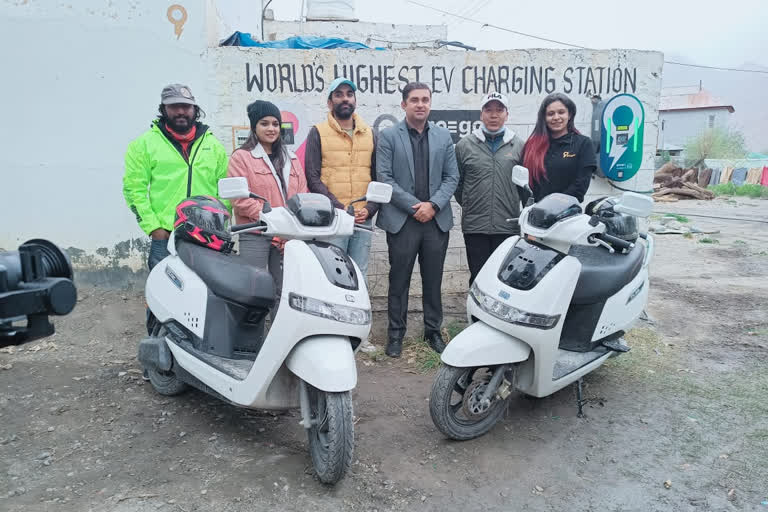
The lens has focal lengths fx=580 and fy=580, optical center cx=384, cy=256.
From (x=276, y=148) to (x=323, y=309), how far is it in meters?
1.70

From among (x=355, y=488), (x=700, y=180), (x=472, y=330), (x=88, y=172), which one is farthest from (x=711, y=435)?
(x=700, y=180)

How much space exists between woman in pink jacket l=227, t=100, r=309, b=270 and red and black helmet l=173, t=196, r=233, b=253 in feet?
1.50

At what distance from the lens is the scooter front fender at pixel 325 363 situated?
8.23 ft

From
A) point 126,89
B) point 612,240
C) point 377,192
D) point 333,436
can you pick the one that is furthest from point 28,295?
point 126,89

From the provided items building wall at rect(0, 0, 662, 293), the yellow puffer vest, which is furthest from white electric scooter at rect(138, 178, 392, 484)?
building wall at rect(0, 0, 662, 293)

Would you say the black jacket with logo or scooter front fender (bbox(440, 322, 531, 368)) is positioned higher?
the black jacket with logo

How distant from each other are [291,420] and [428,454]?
2.79 feet

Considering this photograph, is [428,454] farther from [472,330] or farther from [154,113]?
[154,113]

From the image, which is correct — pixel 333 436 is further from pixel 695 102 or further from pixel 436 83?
pixel 695 102

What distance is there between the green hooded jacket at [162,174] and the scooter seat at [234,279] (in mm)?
800

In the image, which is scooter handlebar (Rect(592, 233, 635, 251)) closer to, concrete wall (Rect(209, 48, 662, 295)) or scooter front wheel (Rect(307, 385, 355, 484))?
scooter front wheel (Rect(307, 385, 355, 484))

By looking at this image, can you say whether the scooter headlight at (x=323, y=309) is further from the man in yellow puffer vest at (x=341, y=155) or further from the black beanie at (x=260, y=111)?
the black beanie at (x=260, y=111)

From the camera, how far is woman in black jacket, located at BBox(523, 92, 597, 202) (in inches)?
163

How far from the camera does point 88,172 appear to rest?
5.18 m
